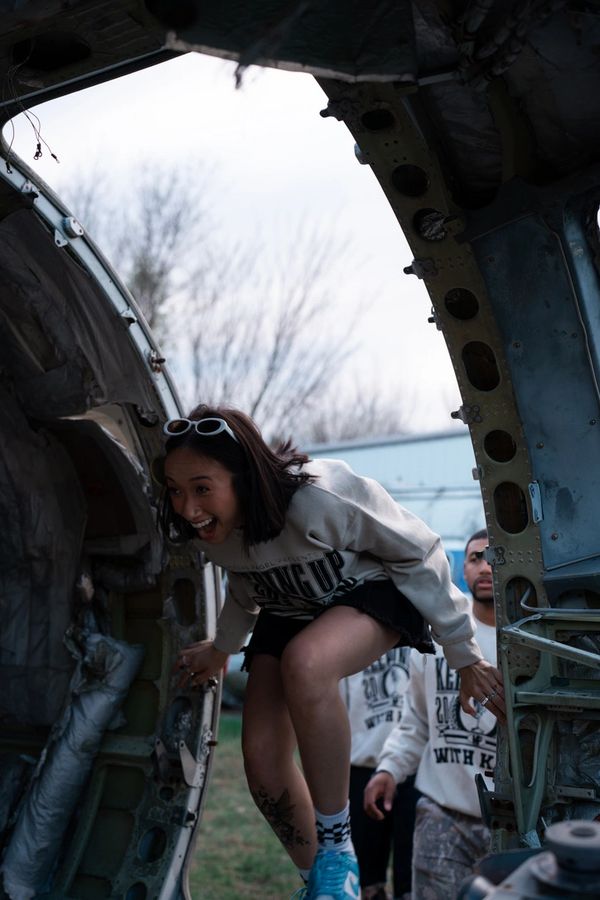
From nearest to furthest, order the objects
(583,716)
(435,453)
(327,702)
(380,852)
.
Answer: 1. (583,716)
2. (327,702)
3. (380,852)
4. (435,453)

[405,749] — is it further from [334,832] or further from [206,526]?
[206,526]

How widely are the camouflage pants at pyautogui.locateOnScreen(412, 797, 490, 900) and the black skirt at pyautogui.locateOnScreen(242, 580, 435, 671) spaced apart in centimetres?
114

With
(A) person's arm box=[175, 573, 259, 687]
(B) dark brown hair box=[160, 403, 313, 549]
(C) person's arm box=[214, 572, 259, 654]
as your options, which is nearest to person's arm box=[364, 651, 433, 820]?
(A) person's arm box=[175, 573, 259, 687]

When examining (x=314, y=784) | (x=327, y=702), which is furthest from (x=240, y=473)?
(x=314, y=784)

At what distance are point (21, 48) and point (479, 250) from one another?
5.05 feet

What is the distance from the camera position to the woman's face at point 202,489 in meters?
3.68

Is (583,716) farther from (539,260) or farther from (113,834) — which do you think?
(113,834)

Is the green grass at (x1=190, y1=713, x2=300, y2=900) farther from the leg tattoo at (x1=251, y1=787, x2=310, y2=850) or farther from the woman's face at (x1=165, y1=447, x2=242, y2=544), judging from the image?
the woman's face at (x1=165, y1=447, x2=242, y2=544)

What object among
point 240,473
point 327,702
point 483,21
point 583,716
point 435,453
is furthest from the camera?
point 435,453

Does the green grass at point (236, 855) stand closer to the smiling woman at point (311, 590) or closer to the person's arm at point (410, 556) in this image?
the smiling woman at point (311, 590)

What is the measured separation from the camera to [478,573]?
17.3 ft

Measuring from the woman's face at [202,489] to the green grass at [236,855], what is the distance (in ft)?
13.4

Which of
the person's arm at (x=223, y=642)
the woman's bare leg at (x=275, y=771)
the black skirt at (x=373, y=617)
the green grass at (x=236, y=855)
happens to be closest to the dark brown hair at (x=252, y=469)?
the black skirt at (x=373, y=617)

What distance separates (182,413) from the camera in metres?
4.47
